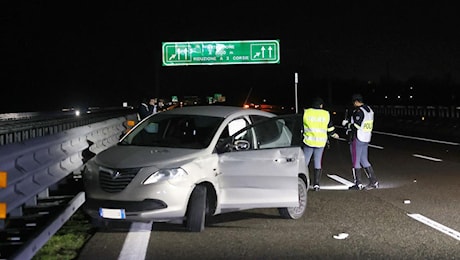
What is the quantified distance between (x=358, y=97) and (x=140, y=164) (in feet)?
19.8

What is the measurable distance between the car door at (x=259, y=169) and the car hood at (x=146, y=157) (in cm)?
51

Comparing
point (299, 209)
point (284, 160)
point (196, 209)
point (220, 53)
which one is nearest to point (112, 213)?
point (196, 209)

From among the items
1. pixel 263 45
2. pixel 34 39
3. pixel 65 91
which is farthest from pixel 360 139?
pixel 65 91

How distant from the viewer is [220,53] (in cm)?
4378

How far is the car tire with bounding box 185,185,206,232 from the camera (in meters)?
7.57

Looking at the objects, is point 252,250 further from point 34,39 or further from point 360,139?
point 34,39

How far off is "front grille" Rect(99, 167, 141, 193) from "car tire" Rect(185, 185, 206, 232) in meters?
0.77

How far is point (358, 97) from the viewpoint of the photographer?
40.1 ft

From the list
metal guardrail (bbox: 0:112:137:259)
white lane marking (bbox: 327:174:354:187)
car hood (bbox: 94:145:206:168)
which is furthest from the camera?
white lane marking (bbox: 327:174:354:187)

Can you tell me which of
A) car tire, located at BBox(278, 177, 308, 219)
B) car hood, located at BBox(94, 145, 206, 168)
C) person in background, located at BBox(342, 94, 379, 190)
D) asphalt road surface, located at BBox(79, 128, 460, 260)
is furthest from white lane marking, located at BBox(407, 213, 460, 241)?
car hood, located at BBox(94, 145, 206, 168)

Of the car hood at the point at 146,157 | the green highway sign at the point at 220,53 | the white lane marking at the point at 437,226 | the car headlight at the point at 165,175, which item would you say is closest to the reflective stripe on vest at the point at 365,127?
the white lane marking at the point at 437,226

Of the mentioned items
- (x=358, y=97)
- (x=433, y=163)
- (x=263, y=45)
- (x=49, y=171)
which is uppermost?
(x=263, y=45)

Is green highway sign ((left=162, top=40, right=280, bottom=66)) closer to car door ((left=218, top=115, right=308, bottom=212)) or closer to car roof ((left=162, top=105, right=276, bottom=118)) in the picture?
car roof ((left=162, top=105, right=276, bottom=118))

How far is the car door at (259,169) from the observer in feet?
26.6
